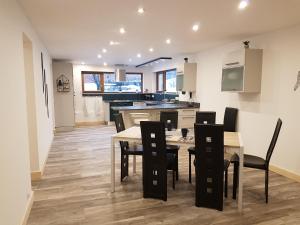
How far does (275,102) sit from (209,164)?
2.08 meters

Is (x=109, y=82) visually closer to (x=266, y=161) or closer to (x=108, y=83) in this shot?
(x=108, y=83)

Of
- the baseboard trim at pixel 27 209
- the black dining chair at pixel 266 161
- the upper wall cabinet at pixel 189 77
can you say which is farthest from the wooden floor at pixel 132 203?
the upper wall cabinet at pixel 189 77

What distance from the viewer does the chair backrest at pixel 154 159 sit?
9.21 ft

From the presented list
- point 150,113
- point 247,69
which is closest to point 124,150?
point 150,113

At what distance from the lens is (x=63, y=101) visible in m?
7.64

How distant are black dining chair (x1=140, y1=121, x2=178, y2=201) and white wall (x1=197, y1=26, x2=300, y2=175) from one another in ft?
6.95

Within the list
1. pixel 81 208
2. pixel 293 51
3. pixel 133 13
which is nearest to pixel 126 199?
pixel 81 208

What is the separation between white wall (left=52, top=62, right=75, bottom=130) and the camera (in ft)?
24.7

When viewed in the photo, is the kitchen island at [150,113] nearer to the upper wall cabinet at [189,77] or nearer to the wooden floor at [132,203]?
the upper wall cabinet at [189,77]

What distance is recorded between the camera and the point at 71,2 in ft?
8.61

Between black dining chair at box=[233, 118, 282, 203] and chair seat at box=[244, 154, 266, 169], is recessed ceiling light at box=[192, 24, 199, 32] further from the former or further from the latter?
chair seat at box=[244, 154, 266, 169]

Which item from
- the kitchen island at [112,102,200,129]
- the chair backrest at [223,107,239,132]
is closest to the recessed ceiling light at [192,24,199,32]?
the chair backrest at [223,107,239,132]

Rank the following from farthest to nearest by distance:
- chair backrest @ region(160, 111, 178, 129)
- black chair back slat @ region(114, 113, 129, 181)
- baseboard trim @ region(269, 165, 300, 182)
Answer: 1. chair backrest @ region(160, 111, 178, 129)
2. baseboard trim @ region(269, 165, 300, 182)
3. black chair back slat @ region(114, 113, 129, 181)

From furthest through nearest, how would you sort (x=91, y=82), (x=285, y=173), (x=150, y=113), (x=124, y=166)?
(x=91, y=82) → (x=150, y=113) → (x=285, y=173) → (x=124, y=166)
